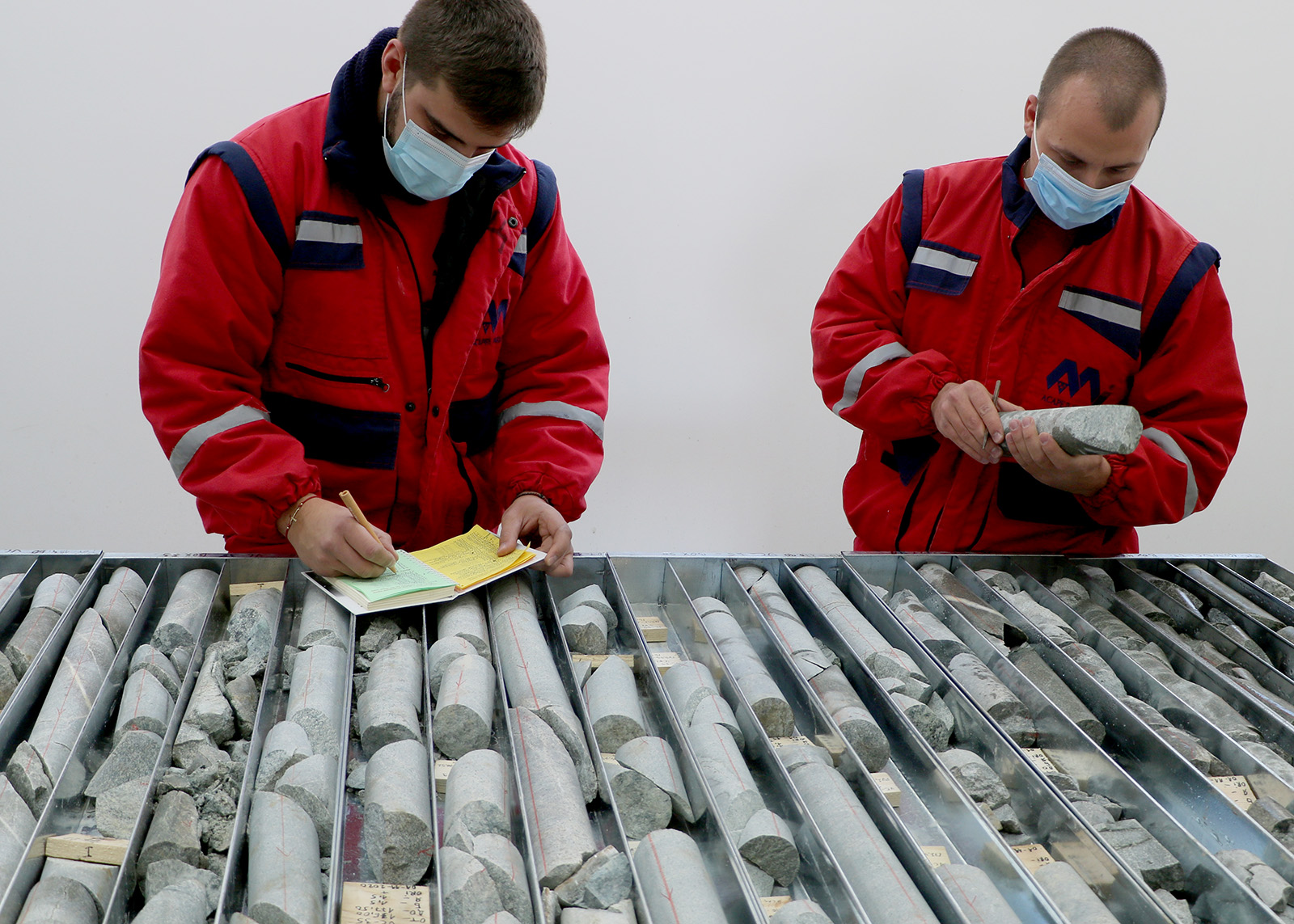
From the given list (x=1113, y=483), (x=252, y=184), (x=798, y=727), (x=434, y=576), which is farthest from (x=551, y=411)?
(x=1113, y=483)

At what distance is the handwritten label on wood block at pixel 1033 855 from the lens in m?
1.17

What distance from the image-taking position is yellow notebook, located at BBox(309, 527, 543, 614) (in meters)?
1.56

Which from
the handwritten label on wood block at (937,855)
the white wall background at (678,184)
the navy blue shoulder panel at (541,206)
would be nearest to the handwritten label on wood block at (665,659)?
the handwritten label on wood block at (937,855)

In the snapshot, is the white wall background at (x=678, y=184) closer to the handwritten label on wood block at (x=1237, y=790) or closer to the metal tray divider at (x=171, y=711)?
the metal tray divider at (x=171, y=711)

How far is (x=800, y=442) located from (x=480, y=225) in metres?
2.35

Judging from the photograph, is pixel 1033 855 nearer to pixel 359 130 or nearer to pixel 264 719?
pixel 264 719

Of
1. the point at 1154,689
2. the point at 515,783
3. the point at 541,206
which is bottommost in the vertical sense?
the point at 515,783

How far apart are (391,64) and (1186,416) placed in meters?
1.69

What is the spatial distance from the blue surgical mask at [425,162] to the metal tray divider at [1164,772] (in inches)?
48.8

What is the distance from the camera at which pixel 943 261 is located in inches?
83.3

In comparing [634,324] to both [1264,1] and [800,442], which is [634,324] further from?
[1264,1]

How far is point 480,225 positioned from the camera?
179cm

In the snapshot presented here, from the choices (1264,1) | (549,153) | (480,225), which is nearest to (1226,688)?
(480,225)

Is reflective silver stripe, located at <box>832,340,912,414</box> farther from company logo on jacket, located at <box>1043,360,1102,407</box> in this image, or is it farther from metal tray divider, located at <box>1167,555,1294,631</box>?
metal tray divider, located at <box>1167,555,1294,631</box>
